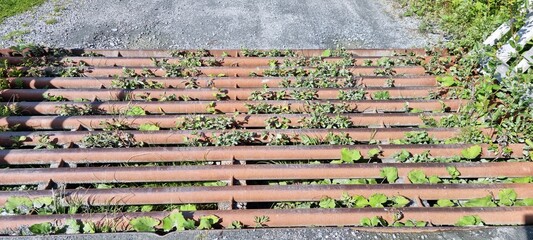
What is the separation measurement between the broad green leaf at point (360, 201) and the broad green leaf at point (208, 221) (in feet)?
3.38

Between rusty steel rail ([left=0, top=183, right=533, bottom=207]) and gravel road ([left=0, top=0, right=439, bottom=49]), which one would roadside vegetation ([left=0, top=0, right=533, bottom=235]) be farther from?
gravel road ([left=0, top=0, right=439, bottom=49])

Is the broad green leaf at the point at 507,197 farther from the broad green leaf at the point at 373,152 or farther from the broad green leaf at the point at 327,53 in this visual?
the broad green leaf at the point at 327,53

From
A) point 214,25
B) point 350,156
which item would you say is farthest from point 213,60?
point 350,156

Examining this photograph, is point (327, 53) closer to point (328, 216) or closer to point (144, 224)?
point (328, 216)

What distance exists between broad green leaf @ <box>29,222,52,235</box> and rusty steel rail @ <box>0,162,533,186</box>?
1.47 ft

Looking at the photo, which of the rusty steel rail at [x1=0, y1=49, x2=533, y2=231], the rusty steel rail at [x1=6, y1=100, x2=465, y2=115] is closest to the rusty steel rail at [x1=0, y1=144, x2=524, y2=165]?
the rusty steel rail at [x1=0, y1=49, x2=533, y2=231]

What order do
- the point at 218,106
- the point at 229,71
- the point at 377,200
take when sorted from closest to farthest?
the point at 377,200 < the point at 218,106 < the point at 229,71

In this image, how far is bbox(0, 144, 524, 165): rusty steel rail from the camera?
3236mm

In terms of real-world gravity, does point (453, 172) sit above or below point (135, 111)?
below

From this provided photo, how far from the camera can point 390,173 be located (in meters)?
3.16

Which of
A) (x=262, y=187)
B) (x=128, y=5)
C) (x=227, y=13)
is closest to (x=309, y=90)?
(x=262, y=187)

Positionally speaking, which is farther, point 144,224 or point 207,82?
point 207,82

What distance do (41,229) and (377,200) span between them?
2379 millimetres

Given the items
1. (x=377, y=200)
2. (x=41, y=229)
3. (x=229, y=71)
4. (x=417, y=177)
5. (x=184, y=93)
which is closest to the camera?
(x=41, y=229)
